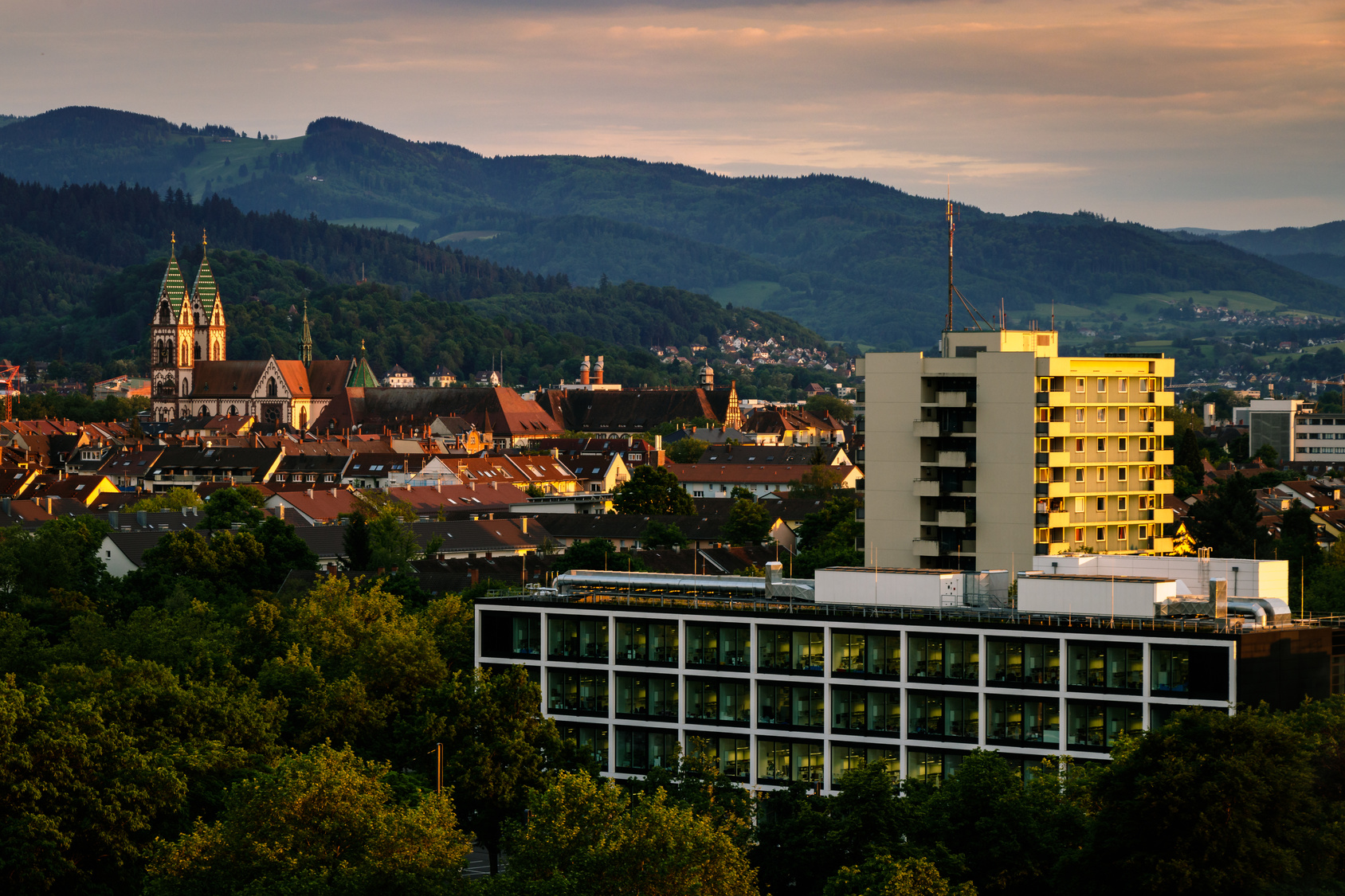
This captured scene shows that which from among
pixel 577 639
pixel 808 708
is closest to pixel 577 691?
pixel 577 639

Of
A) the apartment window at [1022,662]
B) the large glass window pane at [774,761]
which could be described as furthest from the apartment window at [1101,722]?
the large glass window pane at [774,761]

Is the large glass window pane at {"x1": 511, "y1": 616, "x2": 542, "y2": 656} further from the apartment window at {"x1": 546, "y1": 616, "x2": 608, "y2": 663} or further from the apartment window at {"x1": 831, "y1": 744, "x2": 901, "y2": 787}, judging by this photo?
the apartment window at {"x1": 831, "y1": 744, "x2": 901, "y2": 787}

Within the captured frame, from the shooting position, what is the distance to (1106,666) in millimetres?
46406

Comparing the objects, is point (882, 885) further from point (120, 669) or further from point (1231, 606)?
point (120, 669)

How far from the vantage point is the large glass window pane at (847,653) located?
50156 mm

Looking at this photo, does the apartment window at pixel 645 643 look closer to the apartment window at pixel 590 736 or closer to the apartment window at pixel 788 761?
the apartment window at pixel 590 736

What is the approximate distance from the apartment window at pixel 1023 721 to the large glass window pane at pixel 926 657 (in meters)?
1.63

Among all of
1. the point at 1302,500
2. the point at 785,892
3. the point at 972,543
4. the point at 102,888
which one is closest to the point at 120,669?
the point at 102,888

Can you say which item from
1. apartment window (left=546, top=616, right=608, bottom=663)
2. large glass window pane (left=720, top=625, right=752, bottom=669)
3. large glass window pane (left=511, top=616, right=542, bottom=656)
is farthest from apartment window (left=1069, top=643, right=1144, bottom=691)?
large glass window pane (left=511, top=616, right=542, bottom=656)

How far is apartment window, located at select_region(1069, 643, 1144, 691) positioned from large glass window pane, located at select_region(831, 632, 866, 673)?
572 cm

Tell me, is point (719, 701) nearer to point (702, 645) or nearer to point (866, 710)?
point (702, 645)

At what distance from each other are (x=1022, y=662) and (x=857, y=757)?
513cm

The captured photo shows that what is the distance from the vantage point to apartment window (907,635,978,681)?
48406 millimetres

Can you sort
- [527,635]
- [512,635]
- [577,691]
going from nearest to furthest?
[577,691] < [527,635] < [512,635]
